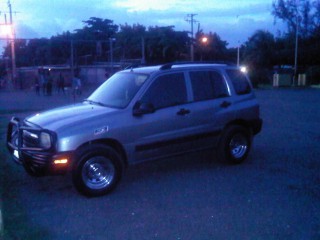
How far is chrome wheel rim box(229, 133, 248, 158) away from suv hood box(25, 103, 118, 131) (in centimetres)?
258

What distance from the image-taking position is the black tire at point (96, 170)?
20.1 feet

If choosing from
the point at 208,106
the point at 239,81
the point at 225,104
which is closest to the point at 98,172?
the point at 208,106

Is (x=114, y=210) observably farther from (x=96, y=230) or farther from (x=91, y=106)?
(x=91, y=106)

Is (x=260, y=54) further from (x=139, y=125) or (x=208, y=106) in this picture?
(x=139, y=125)

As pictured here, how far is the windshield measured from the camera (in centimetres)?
690

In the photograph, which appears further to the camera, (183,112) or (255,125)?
(255,125)

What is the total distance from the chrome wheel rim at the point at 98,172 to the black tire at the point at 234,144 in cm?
233

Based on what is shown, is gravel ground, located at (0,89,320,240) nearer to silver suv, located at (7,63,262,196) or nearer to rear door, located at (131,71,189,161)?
silver suv, located at (7,63,262,196)

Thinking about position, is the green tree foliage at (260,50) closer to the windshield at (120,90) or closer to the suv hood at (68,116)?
the windshield at (120,90)

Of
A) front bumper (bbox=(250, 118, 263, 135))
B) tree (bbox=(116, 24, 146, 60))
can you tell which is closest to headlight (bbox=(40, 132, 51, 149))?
front bumper (bbox=(250, 118, 263, 135))

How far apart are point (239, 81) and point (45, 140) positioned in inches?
154

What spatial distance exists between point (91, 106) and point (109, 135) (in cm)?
94

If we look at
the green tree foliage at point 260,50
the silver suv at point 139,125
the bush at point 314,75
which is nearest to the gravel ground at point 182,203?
the silver suv at point 139,125

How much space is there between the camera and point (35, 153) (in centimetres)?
610
